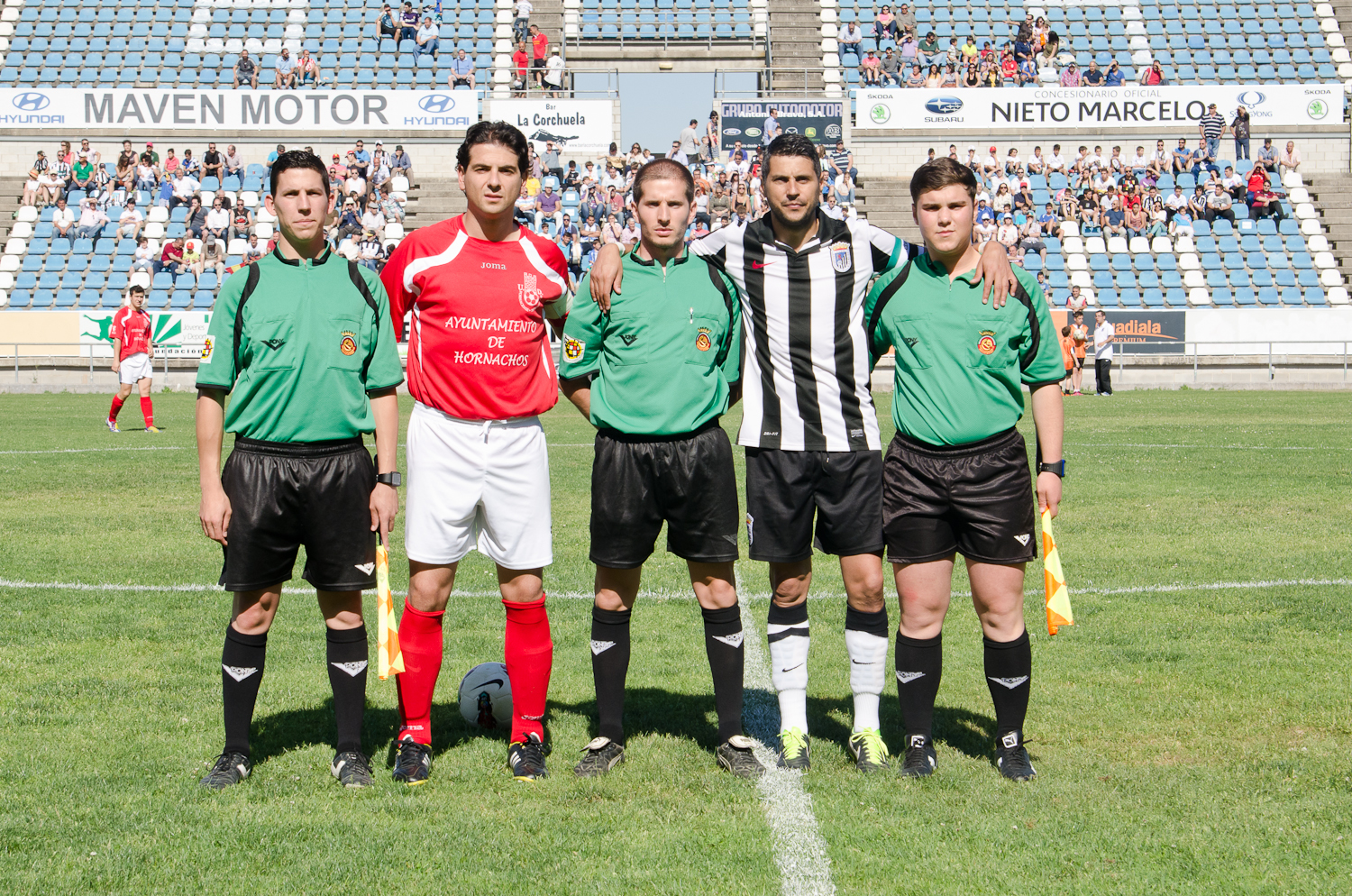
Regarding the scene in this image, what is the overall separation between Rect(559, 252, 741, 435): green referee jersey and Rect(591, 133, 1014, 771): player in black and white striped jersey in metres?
0.11

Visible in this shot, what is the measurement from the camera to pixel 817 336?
4.73 meters

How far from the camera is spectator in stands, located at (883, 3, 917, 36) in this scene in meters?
38.5

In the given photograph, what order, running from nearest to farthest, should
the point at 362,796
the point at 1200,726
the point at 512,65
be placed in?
1. the point at 362,796
2. the point at 1200,726
3. the point at 512,65

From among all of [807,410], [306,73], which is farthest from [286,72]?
[807,410]

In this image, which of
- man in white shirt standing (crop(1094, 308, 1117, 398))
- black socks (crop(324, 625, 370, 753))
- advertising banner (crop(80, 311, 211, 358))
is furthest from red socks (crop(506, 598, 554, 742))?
advertising banner (crop(80, 311, 211, 358))

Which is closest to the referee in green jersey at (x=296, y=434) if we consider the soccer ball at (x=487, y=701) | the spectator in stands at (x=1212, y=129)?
the soccer ball at (x=487, y=701)

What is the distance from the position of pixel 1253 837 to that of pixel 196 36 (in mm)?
40751

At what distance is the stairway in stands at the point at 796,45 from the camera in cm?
3734

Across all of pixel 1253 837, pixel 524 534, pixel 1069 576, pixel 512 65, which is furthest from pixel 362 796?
pixel 512 65

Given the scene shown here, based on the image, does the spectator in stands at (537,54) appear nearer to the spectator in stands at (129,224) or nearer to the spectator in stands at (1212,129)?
the spectator in stands at (129,224)

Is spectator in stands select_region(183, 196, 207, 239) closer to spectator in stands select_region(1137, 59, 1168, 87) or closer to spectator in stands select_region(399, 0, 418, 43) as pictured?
spectator in stands select_region(399, 0, 418, 43)

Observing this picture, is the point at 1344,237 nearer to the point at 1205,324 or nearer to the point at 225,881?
the point at 1205,324

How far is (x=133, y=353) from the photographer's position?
61.2 ft

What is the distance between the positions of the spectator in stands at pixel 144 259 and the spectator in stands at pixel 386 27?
11073mm
